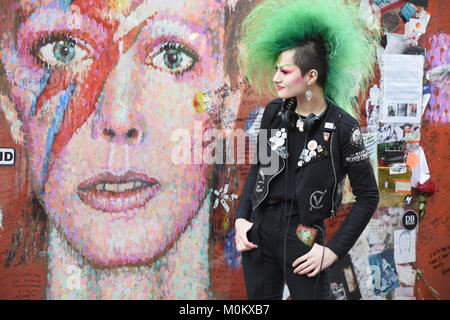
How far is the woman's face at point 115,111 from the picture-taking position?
2.97 m

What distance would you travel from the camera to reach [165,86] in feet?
10.2

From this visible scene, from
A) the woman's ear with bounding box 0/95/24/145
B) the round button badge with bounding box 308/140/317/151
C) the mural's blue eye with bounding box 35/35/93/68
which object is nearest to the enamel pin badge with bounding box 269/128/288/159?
the round button badge with bounding box 308/140/317/151

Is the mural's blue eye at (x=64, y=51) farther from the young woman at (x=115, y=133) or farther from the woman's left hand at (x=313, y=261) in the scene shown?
the woman's left hand at (x=313, y=261)

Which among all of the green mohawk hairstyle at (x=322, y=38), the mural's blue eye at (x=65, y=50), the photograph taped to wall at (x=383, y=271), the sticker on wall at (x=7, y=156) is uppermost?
A: the mural's blue eye at (x=65, y=50)

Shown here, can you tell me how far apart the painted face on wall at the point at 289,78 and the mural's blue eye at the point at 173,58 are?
1136mm

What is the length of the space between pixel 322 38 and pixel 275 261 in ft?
3.59

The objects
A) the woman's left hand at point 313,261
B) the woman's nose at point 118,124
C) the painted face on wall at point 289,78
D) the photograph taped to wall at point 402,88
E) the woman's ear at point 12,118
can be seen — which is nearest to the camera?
the woman's left hand at point 313,261

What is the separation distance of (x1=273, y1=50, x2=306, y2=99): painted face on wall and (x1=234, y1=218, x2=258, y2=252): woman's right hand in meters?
0.64

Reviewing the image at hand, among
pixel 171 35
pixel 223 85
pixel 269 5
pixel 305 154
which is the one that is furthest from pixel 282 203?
pixel 171 35

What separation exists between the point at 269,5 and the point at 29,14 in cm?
162

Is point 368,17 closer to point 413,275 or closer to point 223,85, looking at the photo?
point 223,85

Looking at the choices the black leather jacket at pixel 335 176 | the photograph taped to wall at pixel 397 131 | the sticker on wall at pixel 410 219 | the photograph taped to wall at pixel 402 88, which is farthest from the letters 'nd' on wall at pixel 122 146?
the black leather jacket at pixel 335 176

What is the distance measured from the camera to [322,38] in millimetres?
2148

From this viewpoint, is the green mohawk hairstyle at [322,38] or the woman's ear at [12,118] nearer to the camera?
the green mohawk hairstyle at [322,38]
